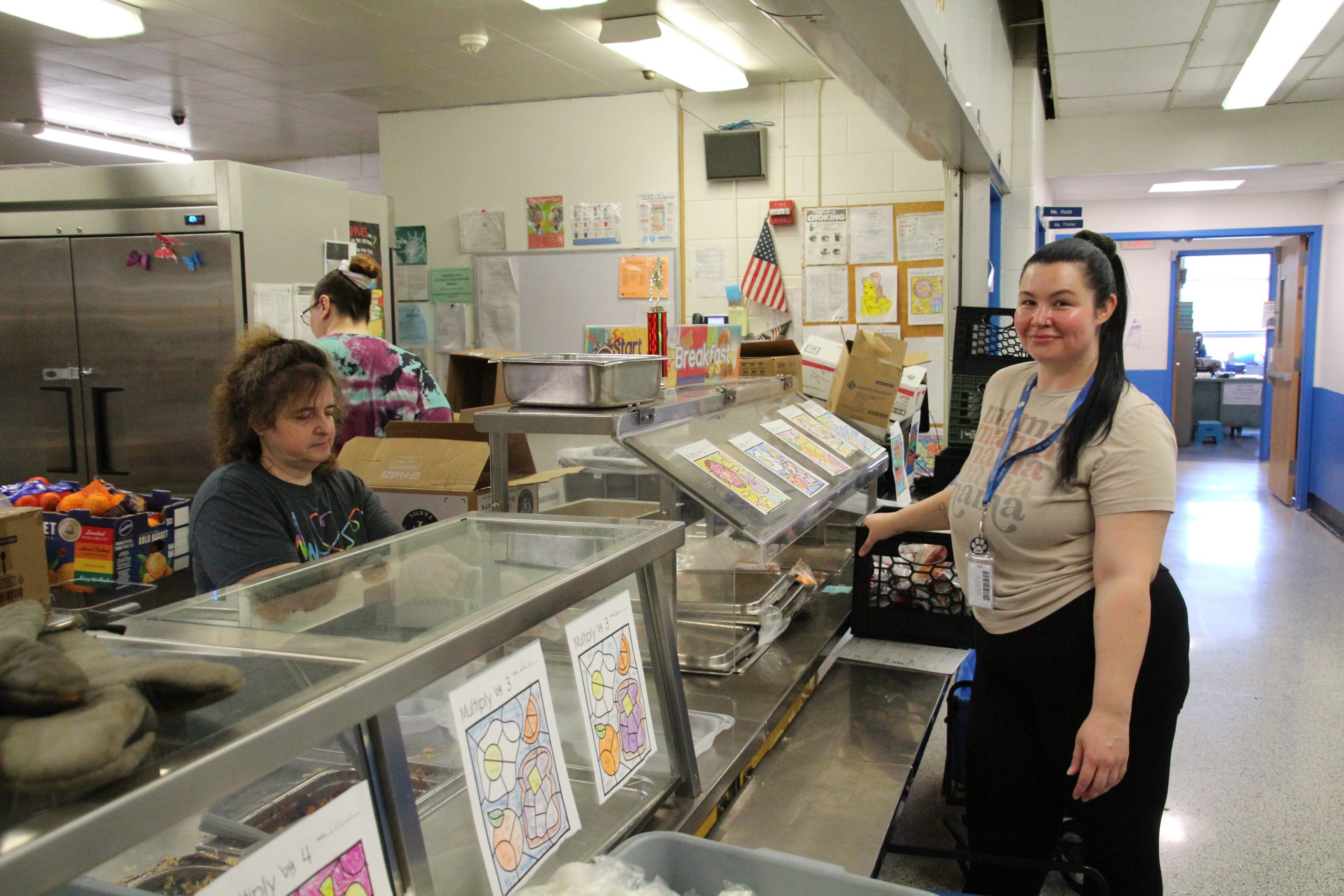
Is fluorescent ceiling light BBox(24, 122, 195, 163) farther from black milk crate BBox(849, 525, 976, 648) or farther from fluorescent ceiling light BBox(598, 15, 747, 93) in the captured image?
black milk crate BBox(849, 525, 976, 648)

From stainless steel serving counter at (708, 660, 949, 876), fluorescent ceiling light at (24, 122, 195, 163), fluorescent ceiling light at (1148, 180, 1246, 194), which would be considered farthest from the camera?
fluorescent ceiling light at (1148, 180, 1246, 194)

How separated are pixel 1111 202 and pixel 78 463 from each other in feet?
34.8

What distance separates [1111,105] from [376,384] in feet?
21.5

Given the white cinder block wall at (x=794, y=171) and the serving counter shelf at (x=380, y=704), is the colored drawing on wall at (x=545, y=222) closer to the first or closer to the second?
the white cinder block wall at (x=794, y=171)

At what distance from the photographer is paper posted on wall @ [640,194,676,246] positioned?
6.73m

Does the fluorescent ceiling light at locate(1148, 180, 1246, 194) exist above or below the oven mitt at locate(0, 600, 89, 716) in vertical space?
above

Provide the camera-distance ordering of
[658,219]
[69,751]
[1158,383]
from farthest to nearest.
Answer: [1158,383], [658,219], [69,751]

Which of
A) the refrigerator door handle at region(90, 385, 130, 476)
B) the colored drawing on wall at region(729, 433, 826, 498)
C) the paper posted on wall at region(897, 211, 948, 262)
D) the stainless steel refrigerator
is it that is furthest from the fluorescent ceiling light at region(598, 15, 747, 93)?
the colored drawing on wall at region(729, 433, 826, 498)

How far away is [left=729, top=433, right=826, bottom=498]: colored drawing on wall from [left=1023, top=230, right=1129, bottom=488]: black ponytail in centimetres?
Answer: 67

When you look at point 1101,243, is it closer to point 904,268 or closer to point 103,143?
point 904,268

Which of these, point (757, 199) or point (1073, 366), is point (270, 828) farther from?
point (757, 199)

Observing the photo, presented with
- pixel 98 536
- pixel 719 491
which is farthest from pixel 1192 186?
pixel 98 536

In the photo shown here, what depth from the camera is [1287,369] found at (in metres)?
9.62

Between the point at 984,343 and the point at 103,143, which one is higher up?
the point at 103,143
